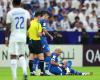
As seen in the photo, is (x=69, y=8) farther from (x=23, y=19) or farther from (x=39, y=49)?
(x=23, y=19)

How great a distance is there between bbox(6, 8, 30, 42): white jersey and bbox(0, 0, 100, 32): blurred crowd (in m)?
11.8

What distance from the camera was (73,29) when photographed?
89.6 ft

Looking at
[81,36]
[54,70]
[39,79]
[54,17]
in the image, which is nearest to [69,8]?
[54,17]

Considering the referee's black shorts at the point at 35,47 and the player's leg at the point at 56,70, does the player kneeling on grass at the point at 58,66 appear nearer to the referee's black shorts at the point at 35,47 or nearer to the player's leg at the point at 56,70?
the player's leg at the point at 56,70

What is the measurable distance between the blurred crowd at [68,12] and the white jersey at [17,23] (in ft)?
38.7

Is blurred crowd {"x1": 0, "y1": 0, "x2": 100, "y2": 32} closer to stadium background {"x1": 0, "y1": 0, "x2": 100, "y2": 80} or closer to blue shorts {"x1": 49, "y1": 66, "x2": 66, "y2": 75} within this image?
stadium background {"x1": 0, "y1": 0, "x2": 100, "y2": 80}

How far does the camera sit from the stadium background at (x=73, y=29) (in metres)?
26.0

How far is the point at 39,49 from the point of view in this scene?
63.4 feet

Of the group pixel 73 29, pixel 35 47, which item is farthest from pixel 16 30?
pixel 73 29

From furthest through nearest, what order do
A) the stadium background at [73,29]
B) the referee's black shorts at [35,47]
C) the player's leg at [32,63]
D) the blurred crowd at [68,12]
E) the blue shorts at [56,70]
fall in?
the blurred crowd at [68,12], the stadium background at [73,29], the blue shorts at [56,70], the player's leg at [32,63], the referee's black shorts at [35,47]

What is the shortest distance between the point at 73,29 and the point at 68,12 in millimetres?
2562

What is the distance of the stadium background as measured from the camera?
85.4ft

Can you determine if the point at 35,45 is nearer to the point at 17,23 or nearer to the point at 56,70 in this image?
the point at 56,70

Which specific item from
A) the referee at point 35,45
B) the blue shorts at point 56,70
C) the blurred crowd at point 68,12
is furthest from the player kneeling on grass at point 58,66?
the blurred crowd at point 68,12
